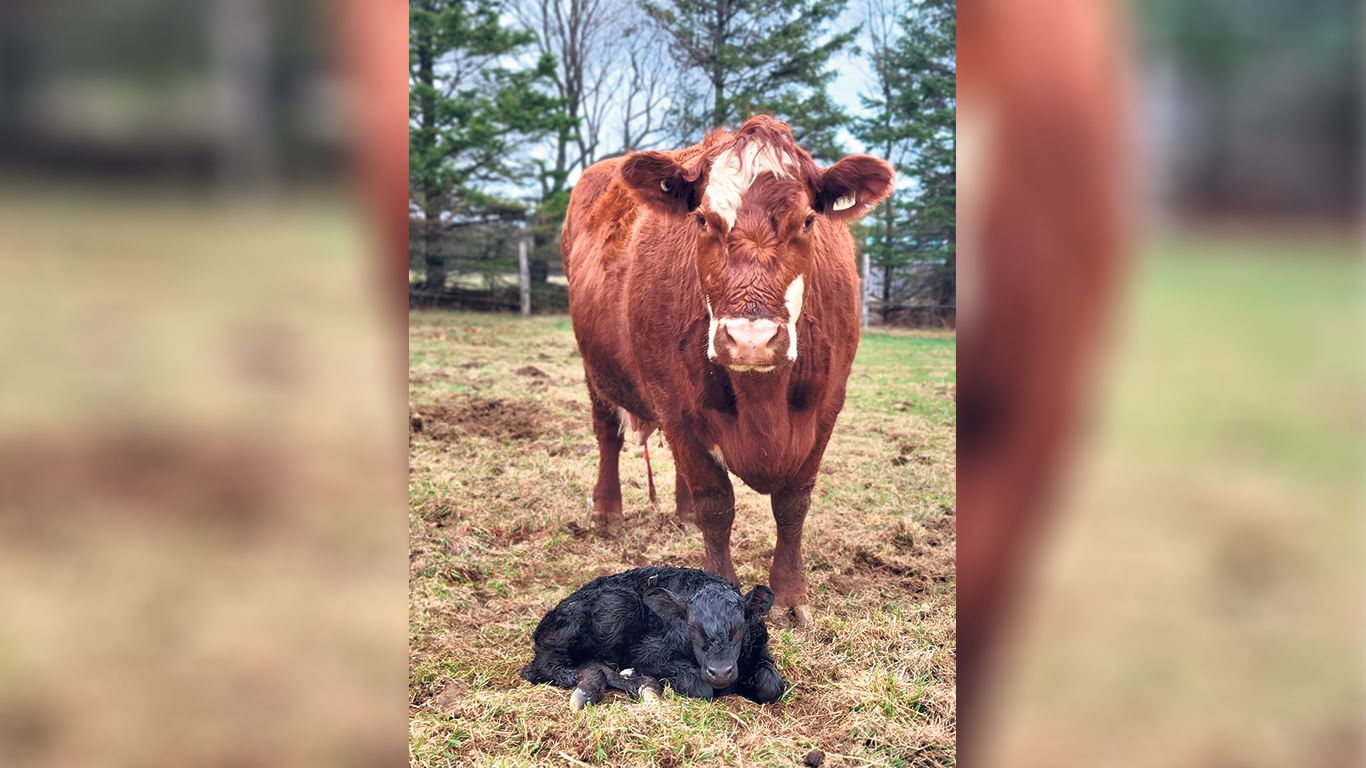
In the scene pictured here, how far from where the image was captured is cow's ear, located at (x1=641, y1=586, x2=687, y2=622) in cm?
166

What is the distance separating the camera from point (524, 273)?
6.10ft

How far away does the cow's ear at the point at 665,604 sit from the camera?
1662 millimetres

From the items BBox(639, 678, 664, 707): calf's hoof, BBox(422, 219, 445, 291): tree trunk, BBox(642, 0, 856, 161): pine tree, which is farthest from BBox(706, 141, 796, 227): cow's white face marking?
BBox(639, 678, 664, 707): calf's hoof

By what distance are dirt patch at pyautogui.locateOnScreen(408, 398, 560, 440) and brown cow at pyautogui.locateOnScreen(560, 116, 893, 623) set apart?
9.3 inches

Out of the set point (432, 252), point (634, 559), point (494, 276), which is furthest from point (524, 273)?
point (634, 559)

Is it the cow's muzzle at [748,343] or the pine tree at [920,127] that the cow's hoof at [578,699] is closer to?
the cow's muzzle at [748,343]

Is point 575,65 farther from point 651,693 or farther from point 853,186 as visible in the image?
point 651,693

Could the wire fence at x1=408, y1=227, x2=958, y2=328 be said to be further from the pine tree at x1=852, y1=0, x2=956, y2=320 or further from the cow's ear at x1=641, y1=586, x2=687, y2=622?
the cow's ear at x1=641, y1=586, x2=687, y2=622

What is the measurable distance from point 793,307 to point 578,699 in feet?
2.93

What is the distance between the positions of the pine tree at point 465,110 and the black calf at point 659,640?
0.80m
